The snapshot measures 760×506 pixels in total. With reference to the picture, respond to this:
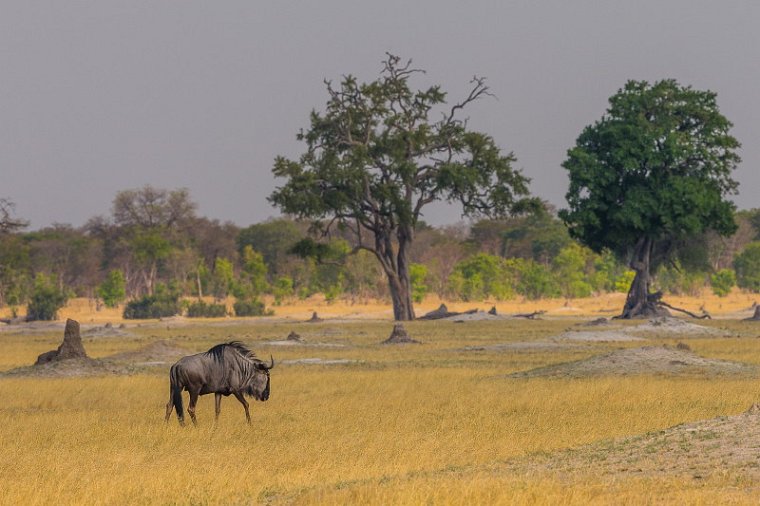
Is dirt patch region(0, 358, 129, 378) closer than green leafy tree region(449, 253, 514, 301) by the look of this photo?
Yes

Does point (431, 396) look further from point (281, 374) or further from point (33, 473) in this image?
point (33, 473)

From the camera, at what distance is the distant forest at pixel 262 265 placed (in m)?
113

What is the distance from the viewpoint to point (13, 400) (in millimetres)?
29516

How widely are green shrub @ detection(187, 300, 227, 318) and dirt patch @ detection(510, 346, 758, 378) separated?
66.5 metres

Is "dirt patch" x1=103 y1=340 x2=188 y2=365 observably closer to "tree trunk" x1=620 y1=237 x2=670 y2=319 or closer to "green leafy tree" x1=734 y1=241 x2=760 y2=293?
"tree trunk" x1=620 y1=237 x2=670 y2=319

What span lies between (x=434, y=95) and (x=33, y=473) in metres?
64.3

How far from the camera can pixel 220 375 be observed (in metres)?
22.8

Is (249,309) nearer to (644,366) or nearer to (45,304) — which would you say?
(45,304)

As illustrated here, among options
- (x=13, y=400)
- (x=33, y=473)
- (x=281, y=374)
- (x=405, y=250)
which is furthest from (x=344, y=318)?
(x=33, y=473)

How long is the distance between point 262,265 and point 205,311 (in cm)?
1530

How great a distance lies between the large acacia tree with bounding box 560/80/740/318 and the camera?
244 feet

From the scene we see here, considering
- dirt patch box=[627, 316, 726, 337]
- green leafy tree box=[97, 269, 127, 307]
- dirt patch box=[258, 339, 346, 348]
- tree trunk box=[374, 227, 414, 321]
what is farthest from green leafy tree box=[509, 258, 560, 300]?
dirt patch box=[258, 339, 346, 348]

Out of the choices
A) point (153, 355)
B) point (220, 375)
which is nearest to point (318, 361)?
point (153, 355)

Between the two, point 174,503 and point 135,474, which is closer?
point 174,503
